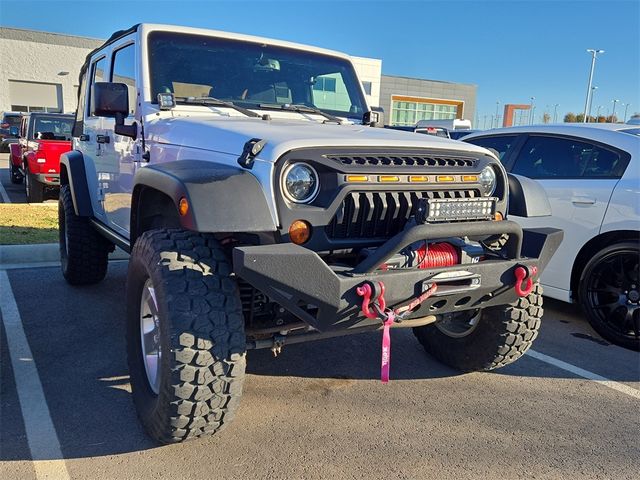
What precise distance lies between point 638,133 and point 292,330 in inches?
148

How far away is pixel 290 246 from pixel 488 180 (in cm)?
136

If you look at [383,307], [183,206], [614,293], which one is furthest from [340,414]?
[614,293]

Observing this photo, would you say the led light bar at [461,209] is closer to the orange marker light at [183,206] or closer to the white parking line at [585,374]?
the orange marker light at [183,206]

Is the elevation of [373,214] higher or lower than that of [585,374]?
higher

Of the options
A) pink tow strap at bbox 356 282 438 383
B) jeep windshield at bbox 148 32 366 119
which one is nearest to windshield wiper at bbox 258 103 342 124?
jeep windshield at bbox 148 32 366 119

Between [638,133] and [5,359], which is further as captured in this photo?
[638,133]

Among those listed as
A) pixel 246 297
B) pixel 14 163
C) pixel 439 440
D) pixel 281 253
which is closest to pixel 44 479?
pixel 246 297

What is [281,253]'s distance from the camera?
86.7 inches

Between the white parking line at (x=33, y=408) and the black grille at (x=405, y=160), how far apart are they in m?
1.96

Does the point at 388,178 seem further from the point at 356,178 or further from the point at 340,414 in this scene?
the point at 340,414

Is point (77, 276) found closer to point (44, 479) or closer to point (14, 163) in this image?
point (44, 479)

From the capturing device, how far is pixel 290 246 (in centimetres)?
228

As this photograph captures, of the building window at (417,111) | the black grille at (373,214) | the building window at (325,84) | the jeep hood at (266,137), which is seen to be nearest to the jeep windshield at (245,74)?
the building window at (325,84)

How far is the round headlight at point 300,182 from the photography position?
247 centimetres
